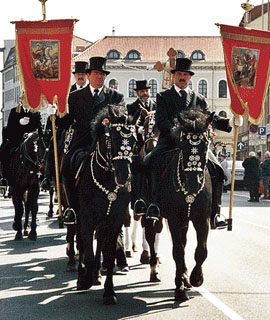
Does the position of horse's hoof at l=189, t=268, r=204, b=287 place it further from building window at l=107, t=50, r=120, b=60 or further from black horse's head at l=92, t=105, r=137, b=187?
building window at l=107, t=50, r=120, b=60

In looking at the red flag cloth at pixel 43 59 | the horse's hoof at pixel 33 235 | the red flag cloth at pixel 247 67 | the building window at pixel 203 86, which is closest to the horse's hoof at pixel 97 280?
the red flag cloth at pixel 43 59

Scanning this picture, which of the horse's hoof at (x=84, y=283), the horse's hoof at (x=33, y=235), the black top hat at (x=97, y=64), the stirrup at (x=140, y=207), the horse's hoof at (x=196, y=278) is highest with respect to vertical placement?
the black top hat at (x=97, y=64)

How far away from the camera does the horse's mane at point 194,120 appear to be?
8.48m

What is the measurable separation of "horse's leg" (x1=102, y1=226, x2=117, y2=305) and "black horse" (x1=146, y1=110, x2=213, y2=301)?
2.25ft

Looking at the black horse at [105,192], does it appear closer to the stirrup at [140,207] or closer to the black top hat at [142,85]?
the stirrup at [140,207]

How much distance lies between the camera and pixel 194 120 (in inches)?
336

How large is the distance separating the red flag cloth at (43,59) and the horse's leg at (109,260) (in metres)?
3.04

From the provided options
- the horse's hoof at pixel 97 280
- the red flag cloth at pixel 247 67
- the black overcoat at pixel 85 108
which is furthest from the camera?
the red flag cloth at pixel 247 67

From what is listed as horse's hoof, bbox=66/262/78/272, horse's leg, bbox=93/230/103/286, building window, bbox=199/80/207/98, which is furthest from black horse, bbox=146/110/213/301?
building window, bbox=199/80/207/98

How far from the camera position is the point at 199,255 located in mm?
8930

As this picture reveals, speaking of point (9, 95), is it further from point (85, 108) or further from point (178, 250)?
point (178, 250)

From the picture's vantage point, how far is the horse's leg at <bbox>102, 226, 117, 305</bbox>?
8.45m

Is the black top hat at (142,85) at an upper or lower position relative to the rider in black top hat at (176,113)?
upper

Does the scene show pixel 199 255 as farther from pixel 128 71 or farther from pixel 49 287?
pixel 128 71
